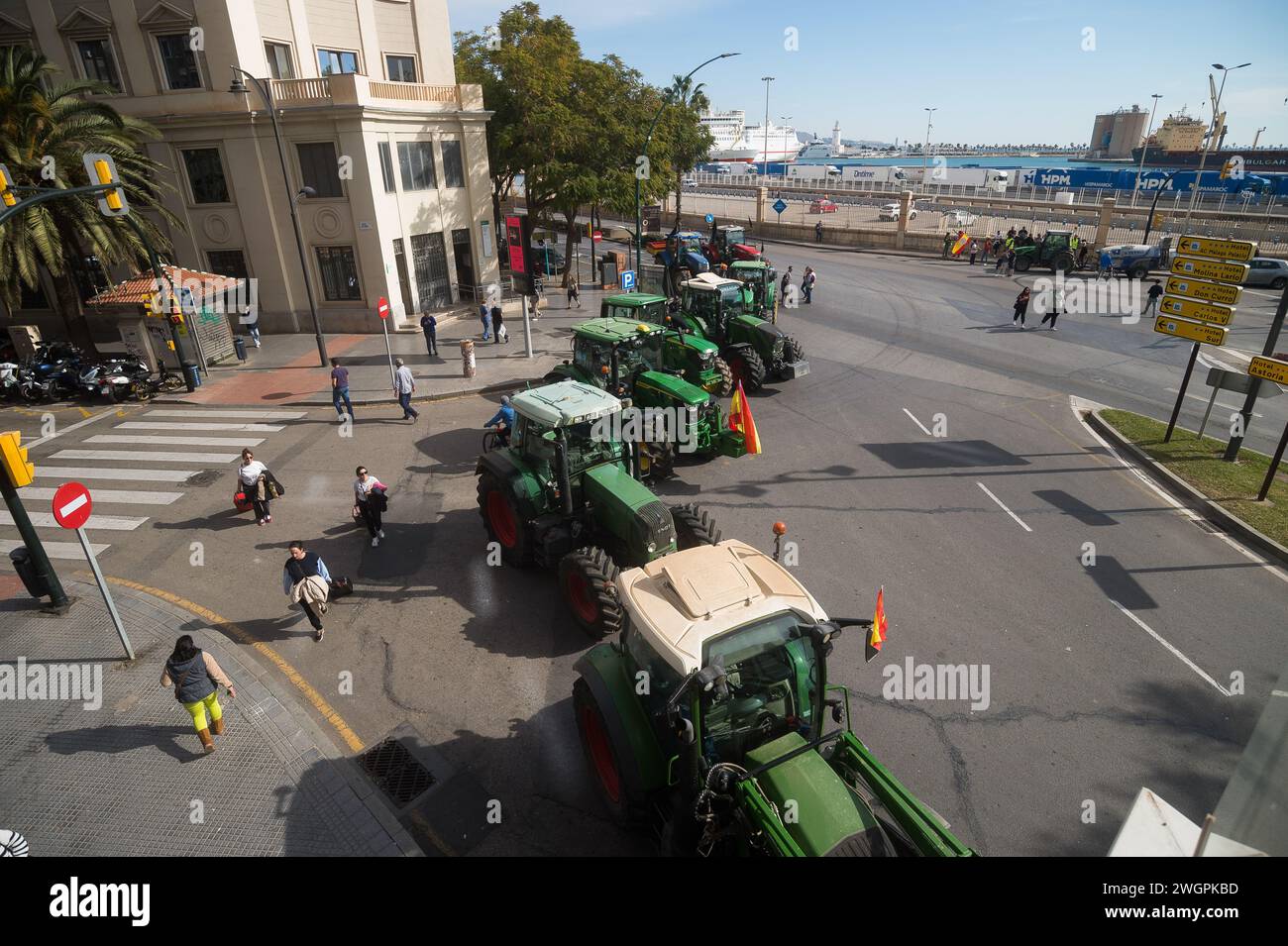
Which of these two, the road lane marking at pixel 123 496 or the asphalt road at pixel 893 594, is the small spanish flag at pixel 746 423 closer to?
the asphalt road at pixel 893 594

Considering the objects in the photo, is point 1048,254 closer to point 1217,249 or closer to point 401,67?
point 1217,249

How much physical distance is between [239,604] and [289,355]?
15142 millimetres

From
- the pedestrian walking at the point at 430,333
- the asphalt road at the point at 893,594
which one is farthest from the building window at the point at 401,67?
the asphalt road at the point at 893,594

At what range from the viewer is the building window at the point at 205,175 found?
23297mm

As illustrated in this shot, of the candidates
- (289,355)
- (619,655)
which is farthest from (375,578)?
(289,355)

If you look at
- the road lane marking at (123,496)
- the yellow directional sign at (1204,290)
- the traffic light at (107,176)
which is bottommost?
the road lane marking at (123,496)

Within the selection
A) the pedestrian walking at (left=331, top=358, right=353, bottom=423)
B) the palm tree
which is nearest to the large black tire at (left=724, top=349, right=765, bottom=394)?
the pedestrian walking at (left=331, top=358, right=353, bottom=423)

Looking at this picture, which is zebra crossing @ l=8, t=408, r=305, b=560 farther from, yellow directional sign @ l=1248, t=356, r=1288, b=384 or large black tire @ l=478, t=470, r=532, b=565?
yellow directional sign @ l=1248, t=356, r=1288, b=384

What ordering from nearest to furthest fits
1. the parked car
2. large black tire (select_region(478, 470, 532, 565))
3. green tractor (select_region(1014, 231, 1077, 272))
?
large black tire (select_region(478, 470, 532, 565))
the parked car
green tractor (select_region(1014, 231, 1077, 272))

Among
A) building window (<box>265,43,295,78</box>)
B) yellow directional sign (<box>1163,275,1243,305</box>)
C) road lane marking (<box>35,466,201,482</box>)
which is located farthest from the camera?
building window (<box>265,43,295,78</box>)

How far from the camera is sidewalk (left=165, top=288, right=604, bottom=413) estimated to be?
18703 millimetres

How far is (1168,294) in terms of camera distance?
1389 centimetres

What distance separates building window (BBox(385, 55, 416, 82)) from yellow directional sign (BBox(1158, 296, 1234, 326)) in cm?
2793

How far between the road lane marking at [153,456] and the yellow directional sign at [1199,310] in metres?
20.8
